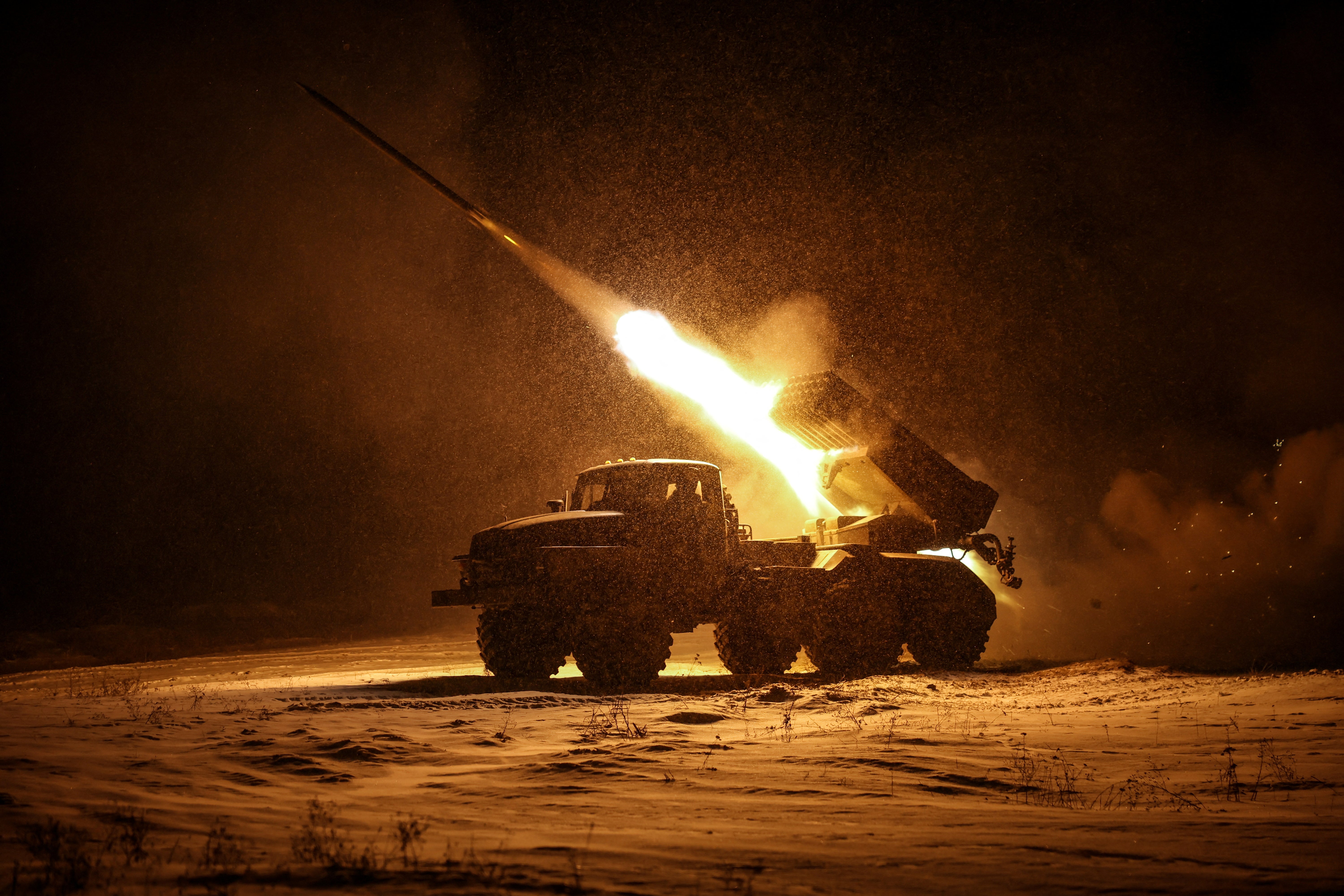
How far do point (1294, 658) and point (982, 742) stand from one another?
349 inches

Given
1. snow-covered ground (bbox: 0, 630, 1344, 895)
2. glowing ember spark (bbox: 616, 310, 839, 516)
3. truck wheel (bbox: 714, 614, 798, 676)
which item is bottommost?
snow-covered ground (bbox: 0, 630, 1344, 895)

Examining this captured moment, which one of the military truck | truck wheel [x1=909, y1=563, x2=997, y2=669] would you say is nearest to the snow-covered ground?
the military truck

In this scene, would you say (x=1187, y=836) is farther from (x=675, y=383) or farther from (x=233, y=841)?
(x=675, y=383)

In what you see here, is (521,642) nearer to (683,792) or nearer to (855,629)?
(855,629)

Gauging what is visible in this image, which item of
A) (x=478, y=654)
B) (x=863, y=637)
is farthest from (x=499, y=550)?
(x=478, y=654)

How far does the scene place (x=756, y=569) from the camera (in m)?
13.6

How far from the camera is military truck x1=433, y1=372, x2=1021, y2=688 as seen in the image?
11703mm

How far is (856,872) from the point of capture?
14.0 ft

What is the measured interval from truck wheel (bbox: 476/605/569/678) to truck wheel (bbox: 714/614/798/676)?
2385mm

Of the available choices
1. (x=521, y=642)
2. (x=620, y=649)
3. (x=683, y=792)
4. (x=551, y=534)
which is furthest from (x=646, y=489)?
(x=683, y=792)

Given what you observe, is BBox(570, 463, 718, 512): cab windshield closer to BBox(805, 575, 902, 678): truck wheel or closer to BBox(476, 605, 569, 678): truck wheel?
BBox(476, 605, 569, 678): truck wheel

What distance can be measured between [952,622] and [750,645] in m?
3.40

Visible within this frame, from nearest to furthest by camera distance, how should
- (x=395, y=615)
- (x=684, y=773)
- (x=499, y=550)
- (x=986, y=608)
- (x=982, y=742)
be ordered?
(x=684, y=773) → (x=982, y=742) → (x=499, y=550) → (x=986, y=608) → (x=395, y=615)

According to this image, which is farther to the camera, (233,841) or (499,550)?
(499,550)
